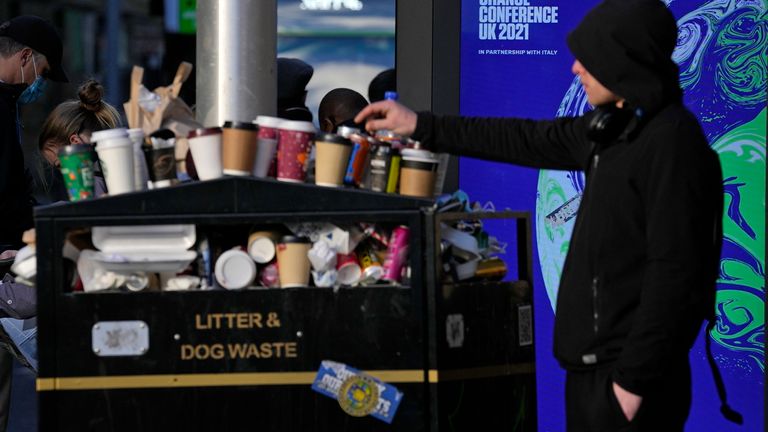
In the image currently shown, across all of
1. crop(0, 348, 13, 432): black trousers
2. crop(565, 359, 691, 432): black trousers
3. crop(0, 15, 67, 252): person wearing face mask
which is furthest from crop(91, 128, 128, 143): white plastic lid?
crop(0, 348, 13, 432): black trousers

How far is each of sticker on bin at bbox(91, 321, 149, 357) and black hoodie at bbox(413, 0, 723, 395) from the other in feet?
3.46

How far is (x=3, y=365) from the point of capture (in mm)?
→ 5305

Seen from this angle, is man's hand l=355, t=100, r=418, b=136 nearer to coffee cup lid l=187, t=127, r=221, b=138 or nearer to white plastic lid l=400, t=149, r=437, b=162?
white plastic lid l=400, t=149, r=437, b=162

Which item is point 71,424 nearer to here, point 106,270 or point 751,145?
point 106,270

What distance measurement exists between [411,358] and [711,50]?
255 centimetres

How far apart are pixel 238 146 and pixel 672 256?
44.6 inches

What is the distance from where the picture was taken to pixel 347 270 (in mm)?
3275

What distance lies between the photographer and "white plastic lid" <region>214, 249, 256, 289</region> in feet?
10.5

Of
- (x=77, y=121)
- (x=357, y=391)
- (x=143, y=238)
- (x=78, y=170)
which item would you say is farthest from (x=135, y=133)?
(x=77, y=121)

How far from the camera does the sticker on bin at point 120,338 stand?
10.4 ft

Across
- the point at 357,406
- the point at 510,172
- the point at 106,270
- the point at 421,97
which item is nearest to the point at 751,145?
the point at 510,172

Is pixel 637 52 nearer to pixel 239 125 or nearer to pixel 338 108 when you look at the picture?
pixel 239 125

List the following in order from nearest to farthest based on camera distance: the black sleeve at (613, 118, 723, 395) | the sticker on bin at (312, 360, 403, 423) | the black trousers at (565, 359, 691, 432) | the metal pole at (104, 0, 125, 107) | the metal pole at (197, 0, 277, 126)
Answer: the black sleeve at (613, 118, 723, 395) < the black trousers at (565, 359, 691, 432) < the sticker on bin at (312, 360, 403, 423) < the metal pole at (197, 0, 277, 126) < the metal pole at (104, 0, 125, 107)

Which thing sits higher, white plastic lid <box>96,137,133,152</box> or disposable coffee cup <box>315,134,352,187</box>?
white plastic lid <box>96,137,133,152</box>
